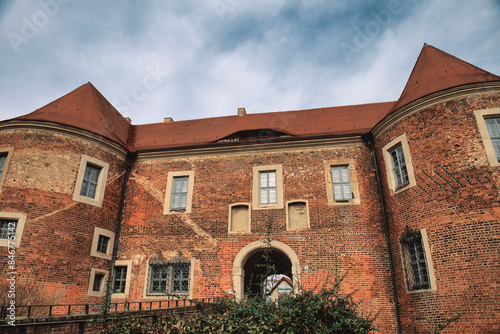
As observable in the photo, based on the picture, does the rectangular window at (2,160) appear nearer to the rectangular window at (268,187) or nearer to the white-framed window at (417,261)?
the rectangular window at (268,187)

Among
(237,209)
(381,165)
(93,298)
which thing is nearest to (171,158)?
(237,209)

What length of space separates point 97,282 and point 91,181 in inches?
148

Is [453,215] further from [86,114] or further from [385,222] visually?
[86,114]

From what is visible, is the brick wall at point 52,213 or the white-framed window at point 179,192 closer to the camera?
the brick wall at point 52,213

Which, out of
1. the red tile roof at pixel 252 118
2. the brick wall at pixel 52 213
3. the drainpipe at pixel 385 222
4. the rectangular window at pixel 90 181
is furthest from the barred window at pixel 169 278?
the drainpipe at pixel 385 222

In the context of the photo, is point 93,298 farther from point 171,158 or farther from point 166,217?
point 171,158

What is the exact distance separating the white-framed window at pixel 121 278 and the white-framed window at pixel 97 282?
372 millimetres

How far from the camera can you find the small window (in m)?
13.5

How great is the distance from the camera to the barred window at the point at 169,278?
1312 centimetres

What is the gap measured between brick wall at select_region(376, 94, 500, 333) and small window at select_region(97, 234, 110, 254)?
1046 centimetres

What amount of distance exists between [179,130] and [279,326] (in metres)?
13.4

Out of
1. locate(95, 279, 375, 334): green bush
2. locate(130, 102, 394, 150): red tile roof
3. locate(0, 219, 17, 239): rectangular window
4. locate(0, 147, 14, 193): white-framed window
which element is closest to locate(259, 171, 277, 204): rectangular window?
locate(130, 102, 394, 150): red tile roof

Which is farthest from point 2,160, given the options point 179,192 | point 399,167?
point 399,167

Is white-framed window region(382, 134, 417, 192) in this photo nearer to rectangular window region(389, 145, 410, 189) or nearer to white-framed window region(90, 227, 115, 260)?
rectangular window region(389, 145, 410, 189)
